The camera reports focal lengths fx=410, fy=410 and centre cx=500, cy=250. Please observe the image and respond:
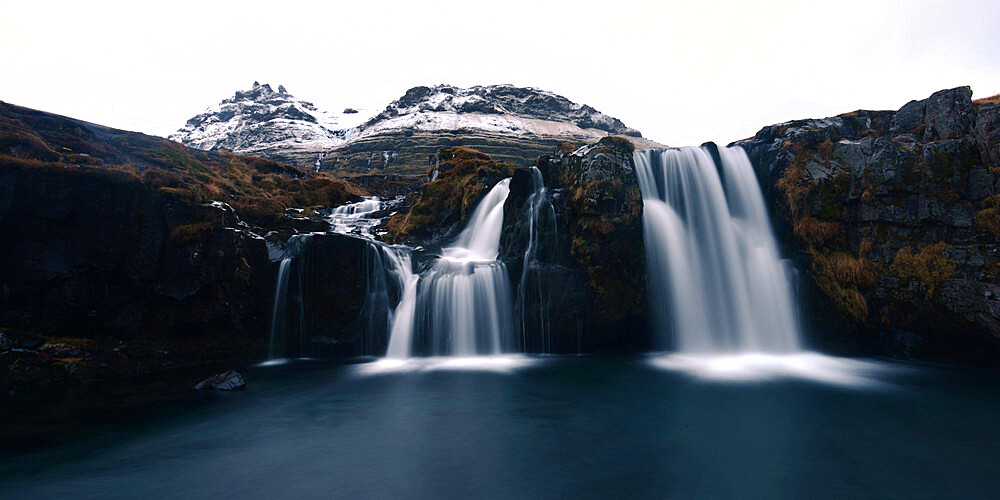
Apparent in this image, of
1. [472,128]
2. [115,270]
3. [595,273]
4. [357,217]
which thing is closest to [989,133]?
[595,273]

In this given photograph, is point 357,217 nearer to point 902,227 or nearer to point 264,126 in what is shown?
point 902,227

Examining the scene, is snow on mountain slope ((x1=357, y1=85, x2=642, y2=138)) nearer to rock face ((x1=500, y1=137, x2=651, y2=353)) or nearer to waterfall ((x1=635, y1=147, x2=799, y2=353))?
waterfall ((x1=635, y1=147, x2=799, y2=353))

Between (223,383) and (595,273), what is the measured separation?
1477cm

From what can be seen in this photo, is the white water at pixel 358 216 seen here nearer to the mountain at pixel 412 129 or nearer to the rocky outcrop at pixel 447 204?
the rocky outcrop at pixel 447 204

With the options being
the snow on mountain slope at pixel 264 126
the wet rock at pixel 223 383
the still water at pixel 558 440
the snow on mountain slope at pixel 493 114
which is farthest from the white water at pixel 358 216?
the snow on mountain slope at pixel 264 126

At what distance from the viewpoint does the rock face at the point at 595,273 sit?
59.9 feet

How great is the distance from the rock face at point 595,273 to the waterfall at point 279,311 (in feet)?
34.2

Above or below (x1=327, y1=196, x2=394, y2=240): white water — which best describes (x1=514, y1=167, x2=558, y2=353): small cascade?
below

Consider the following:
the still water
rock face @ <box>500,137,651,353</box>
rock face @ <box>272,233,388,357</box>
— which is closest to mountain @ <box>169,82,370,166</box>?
rock face @ <box>272,233,388,357</box>

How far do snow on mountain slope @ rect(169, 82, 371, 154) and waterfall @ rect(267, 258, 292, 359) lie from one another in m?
122

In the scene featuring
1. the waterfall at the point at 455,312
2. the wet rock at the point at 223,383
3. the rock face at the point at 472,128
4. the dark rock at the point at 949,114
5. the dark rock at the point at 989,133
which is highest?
the rock face at the point at 472,128

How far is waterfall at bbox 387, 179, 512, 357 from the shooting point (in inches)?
744

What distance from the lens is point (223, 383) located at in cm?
1395

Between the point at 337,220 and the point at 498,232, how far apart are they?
43.4 ft
